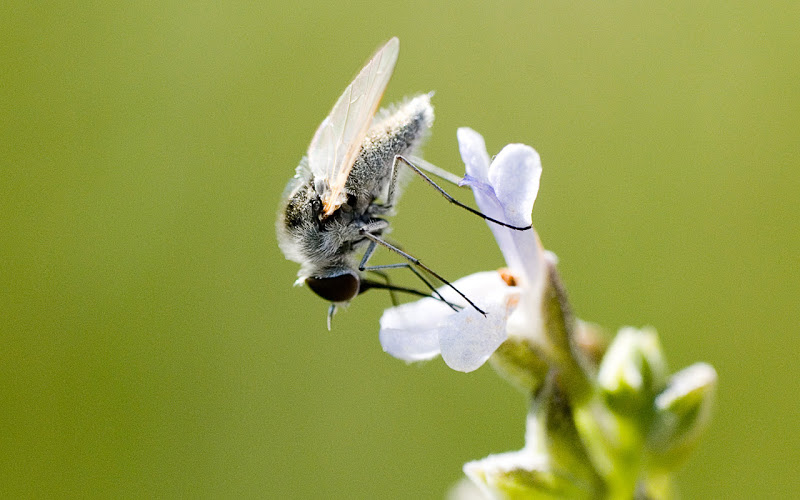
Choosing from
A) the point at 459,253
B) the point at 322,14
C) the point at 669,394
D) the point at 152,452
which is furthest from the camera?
the point at 322,14

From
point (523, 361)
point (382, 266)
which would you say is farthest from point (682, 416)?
point (382, 266)

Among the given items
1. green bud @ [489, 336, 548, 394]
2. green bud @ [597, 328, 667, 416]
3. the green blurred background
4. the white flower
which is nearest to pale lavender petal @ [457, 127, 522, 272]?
the white flower

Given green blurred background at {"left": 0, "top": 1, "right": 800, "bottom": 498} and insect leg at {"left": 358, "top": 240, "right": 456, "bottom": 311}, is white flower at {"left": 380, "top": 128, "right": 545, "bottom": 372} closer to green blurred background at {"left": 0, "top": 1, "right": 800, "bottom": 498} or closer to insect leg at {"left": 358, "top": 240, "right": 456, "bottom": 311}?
insect leg at {"left": 358, "top": 240, "right": 456, "bottom": 311}

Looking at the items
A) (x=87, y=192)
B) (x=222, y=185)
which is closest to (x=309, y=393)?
(x=222, y=185)

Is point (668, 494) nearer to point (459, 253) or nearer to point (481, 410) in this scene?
point (481, 410)

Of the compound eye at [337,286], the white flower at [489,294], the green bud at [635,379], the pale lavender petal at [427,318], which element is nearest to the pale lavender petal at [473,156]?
the white flower at [489,294]

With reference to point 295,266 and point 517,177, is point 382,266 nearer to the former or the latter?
point 517,177

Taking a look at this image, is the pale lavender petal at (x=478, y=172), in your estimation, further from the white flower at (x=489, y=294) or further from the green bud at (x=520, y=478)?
the green bud at (x=520, y=478)
